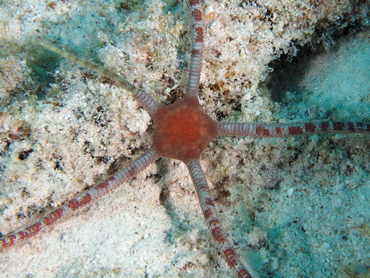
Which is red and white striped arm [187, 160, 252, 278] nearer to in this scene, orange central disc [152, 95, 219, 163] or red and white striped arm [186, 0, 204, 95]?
orange central disc [152, 95, 219, 163]

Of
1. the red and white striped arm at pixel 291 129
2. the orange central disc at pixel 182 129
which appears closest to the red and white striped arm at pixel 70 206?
the orange central disc at pixel 182 129

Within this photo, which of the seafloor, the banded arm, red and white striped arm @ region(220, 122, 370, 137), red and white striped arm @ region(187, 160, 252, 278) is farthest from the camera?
the seafloor

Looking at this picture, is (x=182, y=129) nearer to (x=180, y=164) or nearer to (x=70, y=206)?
(x=180, y=164)

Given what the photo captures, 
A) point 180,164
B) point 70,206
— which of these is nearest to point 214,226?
point 180,164

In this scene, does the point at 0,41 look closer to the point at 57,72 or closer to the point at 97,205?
the point at 57,72

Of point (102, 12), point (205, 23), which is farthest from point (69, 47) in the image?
point (205, 23)

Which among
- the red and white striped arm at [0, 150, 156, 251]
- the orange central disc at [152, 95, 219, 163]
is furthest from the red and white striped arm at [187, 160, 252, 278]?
the red and white striped arm at [0, 150, 156, 251]
